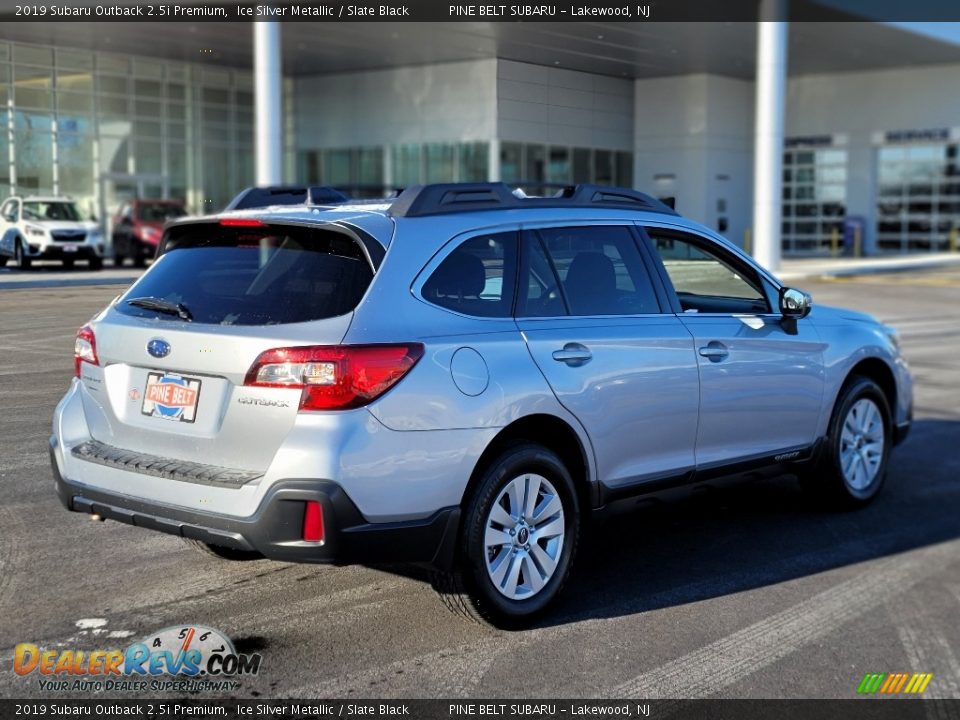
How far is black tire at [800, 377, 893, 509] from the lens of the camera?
263 inches

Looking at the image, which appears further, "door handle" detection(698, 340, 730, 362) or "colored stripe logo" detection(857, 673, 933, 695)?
"door handle" detection(698, 340, 730, 362)

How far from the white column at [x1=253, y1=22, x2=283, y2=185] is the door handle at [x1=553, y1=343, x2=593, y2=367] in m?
25.1

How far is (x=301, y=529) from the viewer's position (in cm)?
420

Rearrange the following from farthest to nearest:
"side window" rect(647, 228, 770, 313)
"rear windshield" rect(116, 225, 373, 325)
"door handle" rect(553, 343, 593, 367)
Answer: "side window" rect(647, 228, 770, 313) → "door handle" rect(553, 343, 593, 367) → "rear windshield" rect(116, 225, 373, 325)

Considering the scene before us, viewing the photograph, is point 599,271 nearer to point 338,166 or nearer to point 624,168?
point 624,168

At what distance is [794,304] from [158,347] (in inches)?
134

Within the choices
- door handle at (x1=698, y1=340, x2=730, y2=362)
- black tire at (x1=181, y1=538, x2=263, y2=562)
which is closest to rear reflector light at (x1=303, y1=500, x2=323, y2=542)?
black tire at (x1=181, y1=538, x2=263, y2=562)

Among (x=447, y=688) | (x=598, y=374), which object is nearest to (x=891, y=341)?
(x=598, y=374)

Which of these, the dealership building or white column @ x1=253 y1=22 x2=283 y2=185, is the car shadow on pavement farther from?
white column @ x1=253 y1=22 x2=283 y2=185

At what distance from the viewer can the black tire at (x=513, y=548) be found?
459 centimetres

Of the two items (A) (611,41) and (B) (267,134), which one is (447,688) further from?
(B) (267,134)

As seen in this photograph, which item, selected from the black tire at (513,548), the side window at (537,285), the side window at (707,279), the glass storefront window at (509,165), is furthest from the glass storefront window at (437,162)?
the black tire at (513,548)

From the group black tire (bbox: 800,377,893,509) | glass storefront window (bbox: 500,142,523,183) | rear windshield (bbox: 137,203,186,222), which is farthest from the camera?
rear windshield (bbox: 137,203,186,222)

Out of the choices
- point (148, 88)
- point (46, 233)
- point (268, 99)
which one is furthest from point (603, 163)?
point (148, 88)
